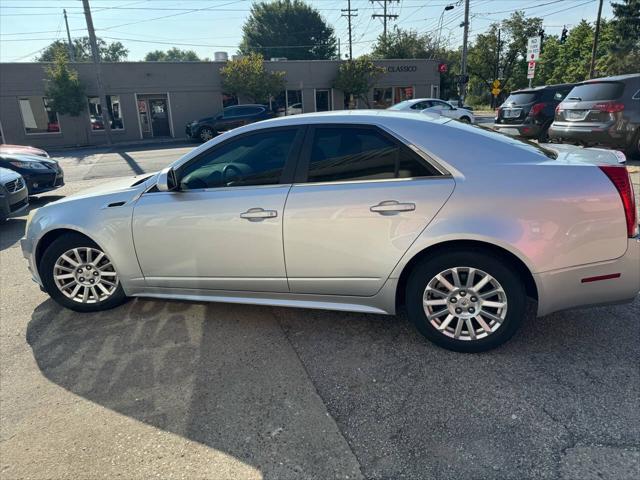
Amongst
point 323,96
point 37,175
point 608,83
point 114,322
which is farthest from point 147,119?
point 114,322

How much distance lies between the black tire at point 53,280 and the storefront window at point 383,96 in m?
32.7

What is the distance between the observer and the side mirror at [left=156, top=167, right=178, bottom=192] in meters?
3.52

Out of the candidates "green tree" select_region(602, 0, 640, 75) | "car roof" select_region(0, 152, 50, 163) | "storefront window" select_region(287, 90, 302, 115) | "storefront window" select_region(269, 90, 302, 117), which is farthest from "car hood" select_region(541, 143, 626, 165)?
"green tree" select_region(602, 0, 640, 75)

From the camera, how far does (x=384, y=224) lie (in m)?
3.03

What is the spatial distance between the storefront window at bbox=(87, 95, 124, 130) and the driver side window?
86.7ft

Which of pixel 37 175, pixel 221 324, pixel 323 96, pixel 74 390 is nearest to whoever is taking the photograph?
pixel 74 390

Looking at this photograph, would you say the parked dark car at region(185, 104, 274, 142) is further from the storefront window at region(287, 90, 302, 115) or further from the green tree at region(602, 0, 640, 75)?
the green tree at region(602, 0, 640, 75)

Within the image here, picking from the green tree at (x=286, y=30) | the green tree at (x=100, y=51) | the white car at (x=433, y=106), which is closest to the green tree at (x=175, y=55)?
the green tree at (x=100, y=51)

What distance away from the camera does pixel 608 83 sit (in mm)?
9328

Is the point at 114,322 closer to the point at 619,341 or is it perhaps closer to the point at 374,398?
the point at 374,398

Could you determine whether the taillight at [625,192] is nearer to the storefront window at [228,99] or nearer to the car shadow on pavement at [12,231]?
the car shadow on pavement at [12,231]

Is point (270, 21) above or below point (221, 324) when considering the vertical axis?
above

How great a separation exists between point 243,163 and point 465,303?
1.89 meters

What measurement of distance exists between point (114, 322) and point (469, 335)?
280 cm
